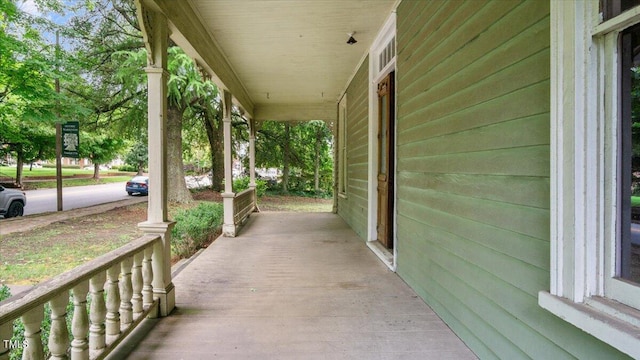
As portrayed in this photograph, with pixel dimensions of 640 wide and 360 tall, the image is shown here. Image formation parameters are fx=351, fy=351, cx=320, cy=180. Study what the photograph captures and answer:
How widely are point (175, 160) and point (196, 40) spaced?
774 cm

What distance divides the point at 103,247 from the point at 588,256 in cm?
680

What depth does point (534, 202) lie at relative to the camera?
152cm

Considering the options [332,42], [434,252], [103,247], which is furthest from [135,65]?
[434,252]

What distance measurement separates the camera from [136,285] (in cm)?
236

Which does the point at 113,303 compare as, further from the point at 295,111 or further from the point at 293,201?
the point at 293,201

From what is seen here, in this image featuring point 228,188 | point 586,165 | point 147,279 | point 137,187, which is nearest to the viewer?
point 586,165

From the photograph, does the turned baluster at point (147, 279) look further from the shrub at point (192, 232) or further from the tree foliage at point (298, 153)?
the tree foliage at point (298, 153)

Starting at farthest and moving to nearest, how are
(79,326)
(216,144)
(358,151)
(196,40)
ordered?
1. (216,144)
2. (358,151)
3. (196,40)
4. (79,326)

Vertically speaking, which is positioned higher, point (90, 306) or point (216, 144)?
point (216, 144)

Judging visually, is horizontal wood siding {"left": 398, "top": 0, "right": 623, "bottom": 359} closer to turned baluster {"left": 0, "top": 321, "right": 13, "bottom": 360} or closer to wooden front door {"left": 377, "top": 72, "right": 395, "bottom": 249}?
wooden front door {"left": 377, "top": 72, "right": 395, "bottom": 249}

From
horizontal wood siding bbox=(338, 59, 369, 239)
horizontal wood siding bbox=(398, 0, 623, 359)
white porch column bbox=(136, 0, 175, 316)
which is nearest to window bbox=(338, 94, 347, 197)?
horizontal wood siding bbox=(338, 59, 369, 239)

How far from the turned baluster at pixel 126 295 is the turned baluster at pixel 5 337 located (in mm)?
893

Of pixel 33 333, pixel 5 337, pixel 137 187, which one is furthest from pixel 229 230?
pixel 137 187

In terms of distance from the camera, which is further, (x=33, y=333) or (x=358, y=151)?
(x=358, y=151)
